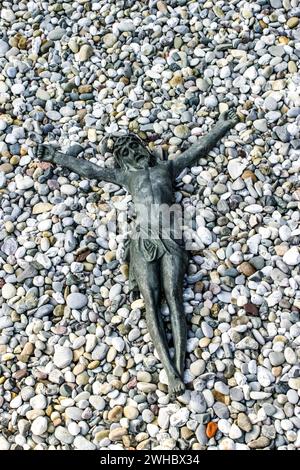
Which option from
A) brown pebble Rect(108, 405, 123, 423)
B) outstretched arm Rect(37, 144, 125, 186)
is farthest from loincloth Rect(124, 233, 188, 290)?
brown pebble Rect(108, 405, 123, 423)

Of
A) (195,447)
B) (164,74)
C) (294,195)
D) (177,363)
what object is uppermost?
(164,74)

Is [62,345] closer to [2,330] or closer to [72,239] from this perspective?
[2,330]

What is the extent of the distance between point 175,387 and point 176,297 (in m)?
0.37

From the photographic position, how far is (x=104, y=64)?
3516mm

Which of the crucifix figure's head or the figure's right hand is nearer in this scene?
the crucifix figure's head

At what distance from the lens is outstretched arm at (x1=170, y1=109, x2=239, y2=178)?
3076mm

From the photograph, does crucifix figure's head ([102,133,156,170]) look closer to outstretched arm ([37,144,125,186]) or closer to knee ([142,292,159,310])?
outstretched arm ([37,144,125,186])

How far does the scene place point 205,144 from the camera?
123 inches

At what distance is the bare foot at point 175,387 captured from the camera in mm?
2551

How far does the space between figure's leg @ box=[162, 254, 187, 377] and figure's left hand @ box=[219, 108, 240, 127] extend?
33.0 inches

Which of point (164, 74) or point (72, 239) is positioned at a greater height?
point (164, 74)

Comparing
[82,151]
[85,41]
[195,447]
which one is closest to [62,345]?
[195,447]

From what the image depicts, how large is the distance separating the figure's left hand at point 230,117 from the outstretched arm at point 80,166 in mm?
608

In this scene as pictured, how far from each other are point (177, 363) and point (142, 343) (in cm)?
19
